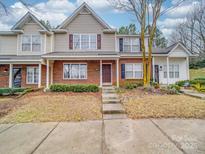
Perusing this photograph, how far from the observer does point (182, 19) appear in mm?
36625

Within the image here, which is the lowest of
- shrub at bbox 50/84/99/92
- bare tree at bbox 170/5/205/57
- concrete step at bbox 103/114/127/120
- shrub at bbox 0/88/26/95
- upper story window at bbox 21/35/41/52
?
concrete step at bbox 103/114/127/120

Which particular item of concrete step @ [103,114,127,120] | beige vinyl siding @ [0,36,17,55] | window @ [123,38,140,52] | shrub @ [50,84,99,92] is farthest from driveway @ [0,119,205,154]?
beige vinyl siding @ [0,36,17,55]

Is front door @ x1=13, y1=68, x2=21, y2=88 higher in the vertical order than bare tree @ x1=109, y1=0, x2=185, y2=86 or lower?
lower

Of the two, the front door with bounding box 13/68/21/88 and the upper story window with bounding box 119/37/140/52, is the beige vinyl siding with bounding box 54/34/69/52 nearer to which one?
the front door with bounding box 13/68/21/88

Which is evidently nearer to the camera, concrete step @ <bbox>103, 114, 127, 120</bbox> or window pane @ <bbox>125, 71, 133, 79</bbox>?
concrete step @ <bbox>103, 114, 127, 120</bbox>

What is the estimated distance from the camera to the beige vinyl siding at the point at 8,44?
635 inches

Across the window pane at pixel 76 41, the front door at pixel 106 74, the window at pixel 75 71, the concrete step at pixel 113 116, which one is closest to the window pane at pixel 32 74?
the window at pixel 75 71

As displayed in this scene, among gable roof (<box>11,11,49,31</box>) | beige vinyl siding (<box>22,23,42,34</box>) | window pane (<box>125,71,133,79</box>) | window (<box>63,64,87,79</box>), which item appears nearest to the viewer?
gable roof (<box>11,11,49,31</box>)

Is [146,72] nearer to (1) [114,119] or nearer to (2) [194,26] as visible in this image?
(1) [114,119]

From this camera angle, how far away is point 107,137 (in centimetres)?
418

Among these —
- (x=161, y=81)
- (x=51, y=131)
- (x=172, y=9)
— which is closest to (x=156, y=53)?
(x=161, y=81)

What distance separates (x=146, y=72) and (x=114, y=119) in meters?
9.24

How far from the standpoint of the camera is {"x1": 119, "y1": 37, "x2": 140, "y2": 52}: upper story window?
17.4m

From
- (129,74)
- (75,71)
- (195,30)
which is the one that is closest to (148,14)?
(129,74)
